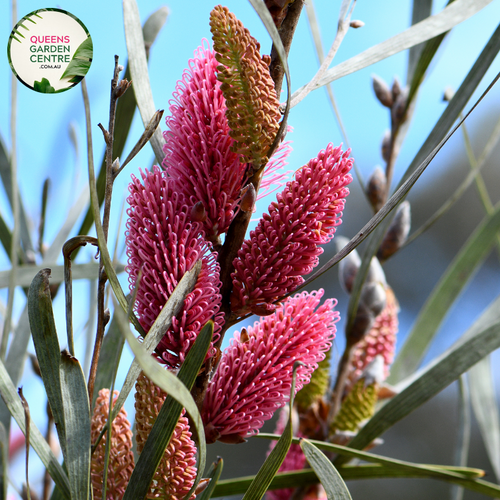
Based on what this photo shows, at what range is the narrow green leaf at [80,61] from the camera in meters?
0.25

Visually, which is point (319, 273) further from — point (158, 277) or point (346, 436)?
point (346, 436)

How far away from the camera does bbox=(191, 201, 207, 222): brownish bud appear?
20 centimetres

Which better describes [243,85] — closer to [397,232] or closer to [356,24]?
[356,24]

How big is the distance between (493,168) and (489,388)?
3.19 metres

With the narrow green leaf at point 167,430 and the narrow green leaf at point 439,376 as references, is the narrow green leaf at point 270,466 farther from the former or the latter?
the narrow green leaf at point 439,376

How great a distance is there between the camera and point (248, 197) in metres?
0.20

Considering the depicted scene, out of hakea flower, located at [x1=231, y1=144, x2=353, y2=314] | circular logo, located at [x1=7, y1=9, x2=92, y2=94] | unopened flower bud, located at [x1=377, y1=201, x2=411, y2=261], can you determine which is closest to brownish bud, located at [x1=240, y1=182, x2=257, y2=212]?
hakea flower, located at [x1=231, y1=144, x2=353, y2=314]

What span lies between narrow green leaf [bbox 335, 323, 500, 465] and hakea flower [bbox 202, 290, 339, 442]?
10cm

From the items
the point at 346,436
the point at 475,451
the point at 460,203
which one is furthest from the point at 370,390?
the point at 460,203

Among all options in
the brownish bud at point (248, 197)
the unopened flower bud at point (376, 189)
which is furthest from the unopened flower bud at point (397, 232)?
the brownish bud at point (248, 197)

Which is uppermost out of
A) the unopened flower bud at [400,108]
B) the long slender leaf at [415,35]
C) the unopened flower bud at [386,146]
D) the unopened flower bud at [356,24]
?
the unopened flower bud at [400,108]

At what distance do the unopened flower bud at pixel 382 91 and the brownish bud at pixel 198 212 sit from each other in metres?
0.31

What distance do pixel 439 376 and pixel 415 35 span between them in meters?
0.18

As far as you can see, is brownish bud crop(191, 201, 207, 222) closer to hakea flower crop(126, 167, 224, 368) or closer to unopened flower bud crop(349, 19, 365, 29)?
hakea flower crop(126, 167, 224, 368)
